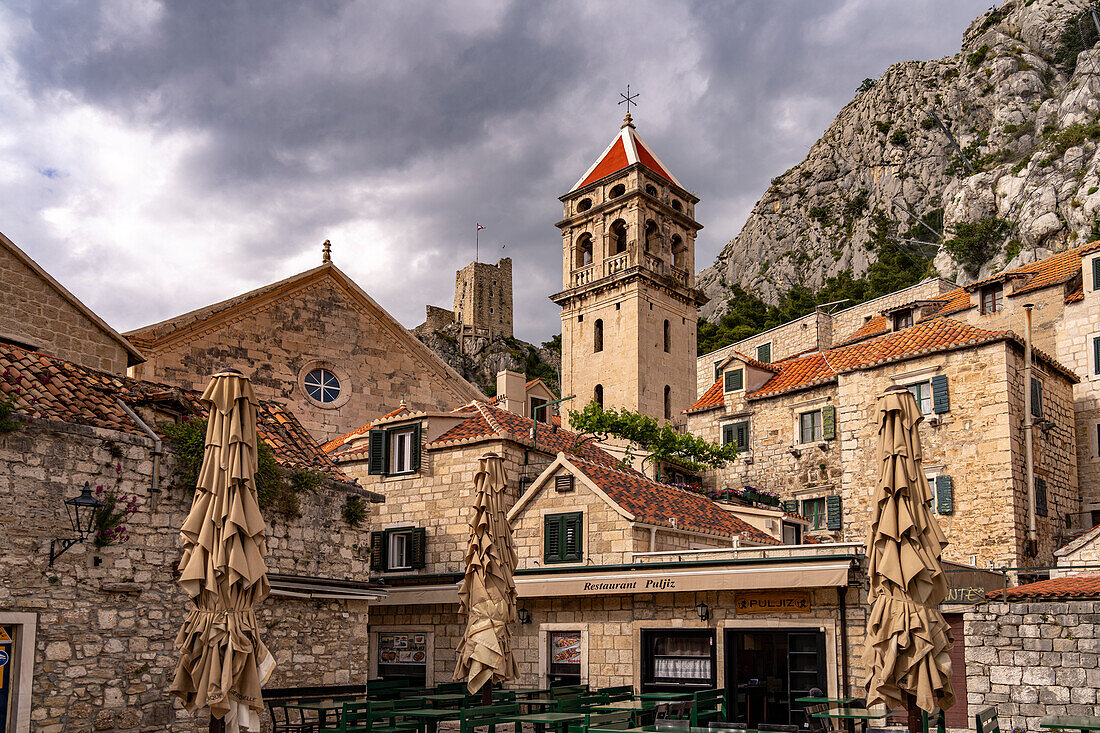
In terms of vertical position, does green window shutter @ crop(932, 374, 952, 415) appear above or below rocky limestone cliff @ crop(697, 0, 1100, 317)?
below

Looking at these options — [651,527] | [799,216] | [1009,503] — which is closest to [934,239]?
[799,216]

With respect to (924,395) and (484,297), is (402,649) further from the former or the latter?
(484,297)

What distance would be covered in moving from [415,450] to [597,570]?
666 centimetres

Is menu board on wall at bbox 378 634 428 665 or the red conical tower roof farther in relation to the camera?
the red conical tower roof

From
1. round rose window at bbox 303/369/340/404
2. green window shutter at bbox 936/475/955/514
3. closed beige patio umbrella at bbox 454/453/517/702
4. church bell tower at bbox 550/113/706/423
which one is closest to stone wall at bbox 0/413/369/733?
closed beige patio umbrella at bbox 454/453/517/702

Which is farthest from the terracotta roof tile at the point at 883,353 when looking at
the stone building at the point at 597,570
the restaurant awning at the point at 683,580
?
the restaurant awning at the point at 683,580

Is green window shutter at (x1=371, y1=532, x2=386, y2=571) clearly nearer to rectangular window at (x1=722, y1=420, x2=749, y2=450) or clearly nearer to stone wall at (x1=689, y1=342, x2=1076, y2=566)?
stone wall at (x1=689, y1=342, x2=1076, y2=566)

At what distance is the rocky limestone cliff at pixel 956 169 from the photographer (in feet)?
177

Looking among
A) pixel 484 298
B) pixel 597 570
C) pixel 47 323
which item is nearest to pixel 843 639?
pixel 597 570

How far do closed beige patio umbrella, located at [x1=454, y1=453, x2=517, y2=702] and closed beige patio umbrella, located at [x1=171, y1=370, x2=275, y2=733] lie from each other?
4.32 meters

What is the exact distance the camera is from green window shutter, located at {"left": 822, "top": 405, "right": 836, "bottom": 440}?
89.5 feet

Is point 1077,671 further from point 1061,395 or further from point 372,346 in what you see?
point 372,346

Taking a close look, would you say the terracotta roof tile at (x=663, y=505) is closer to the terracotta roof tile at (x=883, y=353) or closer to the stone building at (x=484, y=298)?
the terracotta roof tile at (x=883, y=353)

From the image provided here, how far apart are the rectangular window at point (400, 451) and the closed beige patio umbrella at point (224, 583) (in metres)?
11.9
